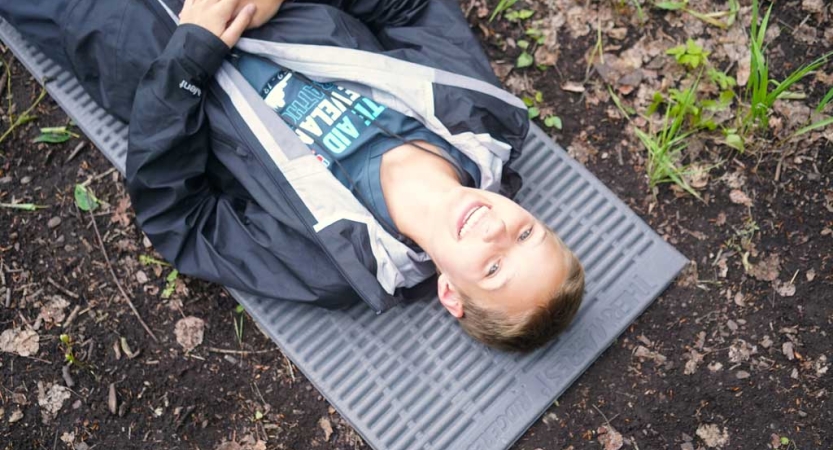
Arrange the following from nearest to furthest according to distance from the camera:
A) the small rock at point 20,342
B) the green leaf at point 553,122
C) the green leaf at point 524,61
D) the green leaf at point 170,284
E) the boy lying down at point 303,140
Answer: the boy lying down at point 303,140 < the small rock at point 20,342 < the green leaf at point 170,284 < the green leaf at point 553,122 < the green leaf at point 524,61

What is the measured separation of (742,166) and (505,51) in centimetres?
147

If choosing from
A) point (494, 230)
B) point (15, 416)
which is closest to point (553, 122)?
point (494, 230)

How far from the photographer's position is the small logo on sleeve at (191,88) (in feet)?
11.0

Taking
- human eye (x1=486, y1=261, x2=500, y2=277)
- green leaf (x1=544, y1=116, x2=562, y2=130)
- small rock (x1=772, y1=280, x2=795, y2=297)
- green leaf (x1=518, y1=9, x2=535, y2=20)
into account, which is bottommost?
small rock (x1=772, y1=280, x2=795, y2=297)

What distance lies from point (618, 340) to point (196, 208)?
2.26 meters

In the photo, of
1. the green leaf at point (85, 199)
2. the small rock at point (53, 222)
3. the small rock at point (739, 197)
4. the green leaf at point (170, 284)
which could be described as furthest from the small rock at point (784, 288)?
the small rock at point (53, 222)

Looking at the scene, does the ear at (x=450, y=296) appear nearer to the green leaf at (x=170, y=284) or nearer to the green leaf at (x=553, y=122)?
the green leaf at (x=553, y=122)

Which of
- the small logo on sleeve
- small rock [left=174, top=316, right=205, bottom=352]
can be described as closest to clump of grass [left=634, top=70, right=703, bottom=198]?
the small logo on sleeve

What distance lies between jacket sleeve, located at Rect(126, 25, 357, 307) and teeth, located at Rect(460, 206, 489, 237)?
2.49 feet

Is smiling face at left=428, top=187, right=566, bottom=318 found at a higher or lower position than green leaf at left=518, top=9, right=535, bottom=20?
lower

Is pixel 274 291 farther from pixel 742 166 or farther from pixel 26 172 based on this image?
pixel 742 166

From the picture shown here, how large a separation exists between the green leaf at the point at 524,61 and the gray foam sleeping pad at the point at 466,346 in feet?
2.18

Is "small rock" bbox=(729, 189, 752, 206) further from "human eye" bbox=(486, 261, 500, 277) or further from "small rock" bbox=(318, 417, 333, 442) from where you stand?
"small rock" bbox=(318, 417, 333, 442)

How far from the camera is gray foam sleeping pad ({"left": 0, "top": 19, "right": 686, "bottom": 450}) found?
11.8ft
